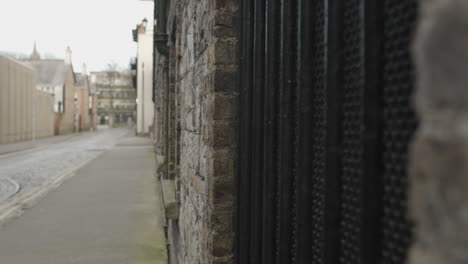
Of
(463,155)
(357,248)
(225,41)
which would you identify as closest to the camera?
(463,155)

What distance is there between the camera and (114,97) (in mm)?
73562

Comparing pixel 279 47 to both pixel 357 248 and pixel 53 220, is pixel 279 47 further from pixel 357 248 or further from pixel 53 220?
pixel 53 220

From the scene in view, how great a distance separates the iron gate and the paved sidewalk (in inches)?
124

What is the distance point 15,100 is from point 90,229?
2857cm

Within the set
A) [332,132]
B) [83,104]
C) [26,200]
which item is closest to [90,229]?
[26,200]

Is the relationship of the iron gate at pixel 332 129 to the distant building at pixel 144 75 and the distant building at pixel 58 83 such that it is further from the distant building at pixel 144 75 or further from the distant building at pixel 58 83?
the distant building at pixel 58 83

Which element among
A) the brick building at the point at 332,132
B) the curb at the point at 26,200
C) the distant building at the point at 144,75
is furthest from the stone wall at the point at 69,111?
the brick building at the point at 332,132

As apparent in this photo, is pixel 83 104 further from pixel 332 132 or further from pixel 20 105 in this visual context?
pixel 332 132

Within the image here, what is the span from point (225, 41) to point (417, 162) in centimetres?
176

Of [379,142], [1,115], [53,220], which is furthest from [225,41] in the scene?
[1,115]

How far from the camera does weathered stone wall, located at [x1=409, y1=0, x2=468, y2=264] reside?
529mm

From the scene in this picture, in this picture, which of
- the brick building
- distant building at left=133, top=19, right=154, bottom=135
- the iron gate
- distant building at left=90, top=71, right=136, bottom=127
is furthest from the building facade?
the iron gate

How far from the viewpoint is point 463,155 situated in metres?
0.53

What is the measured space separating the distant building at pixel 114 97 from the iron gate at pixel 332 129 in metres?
65.6
